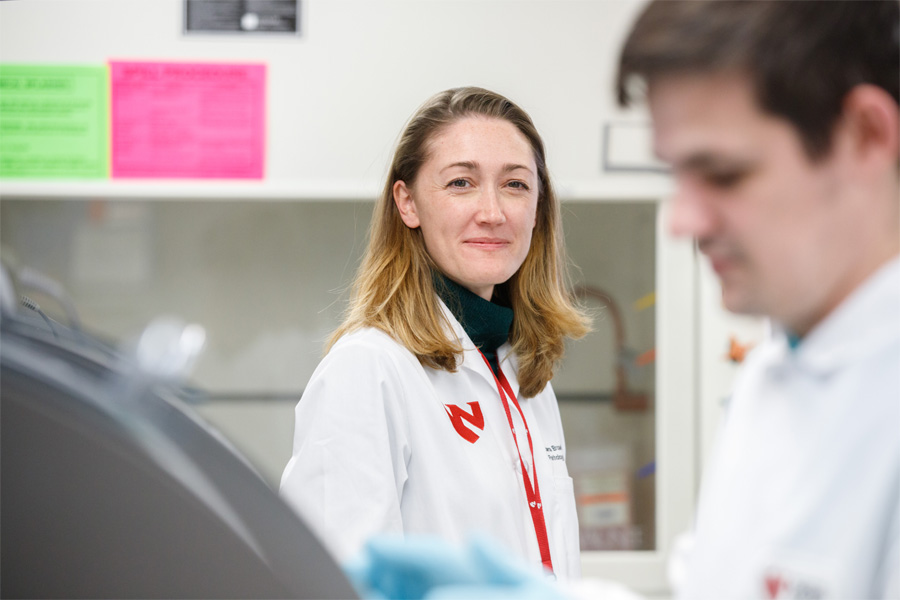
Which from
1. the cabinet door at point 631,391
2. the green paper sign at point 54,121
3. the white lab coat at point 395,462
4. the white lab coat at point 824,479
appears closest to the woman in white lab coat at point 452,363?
the white lab coat at point 395,462

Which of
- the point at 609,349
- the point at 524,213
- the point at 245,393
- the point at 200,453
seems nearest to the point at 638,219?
the point at 609,349

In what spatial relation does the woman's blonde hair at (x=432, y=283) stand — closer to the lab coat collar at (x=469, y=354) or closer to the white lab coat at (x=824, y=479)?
the lab coat collar at (x=469, y=354)

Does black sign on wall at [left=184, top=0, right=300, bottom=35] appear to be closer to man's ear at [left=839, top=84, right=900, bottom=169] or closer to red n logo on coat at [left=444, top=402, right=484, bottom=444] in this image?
red n logo on coat at [left=444, top=402, right=484, bottom=444]

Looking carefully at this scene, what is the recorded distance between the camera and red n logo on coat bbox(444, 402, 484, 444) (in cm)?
122

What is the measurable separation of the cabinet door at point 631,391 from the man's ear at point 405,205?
0.74 meters

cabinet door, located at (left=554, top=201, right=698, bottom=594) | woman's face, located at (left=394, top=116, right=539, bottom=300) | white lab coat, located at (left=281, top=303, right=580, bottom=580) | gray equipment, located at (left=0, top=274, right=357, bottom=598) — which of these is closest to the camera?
gray equipment, located at (left=0, top=274, right=357, bottom=598)

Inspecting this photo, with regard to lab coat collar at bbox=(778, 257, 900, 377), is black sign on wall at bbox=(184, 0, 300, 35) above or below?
above

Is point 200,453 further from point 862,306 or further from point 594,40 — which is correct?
point 594,40

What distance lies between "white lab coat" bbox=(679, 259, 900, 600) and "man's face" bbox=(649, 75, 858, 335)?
0.04m

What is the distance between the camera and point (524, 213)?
4.45 feet

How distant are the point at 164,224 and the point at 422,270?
108 cm

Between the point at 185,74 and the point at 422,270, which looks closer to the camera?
the point at 422,270

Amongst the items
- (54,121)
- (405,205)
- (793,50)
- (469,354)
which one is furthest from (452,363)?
(54,121)

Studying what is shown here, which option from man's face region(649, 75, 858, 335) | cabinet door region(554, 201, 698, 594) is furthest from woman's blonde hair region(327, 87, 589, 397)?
man's face region(649, 75, 858, 335)
